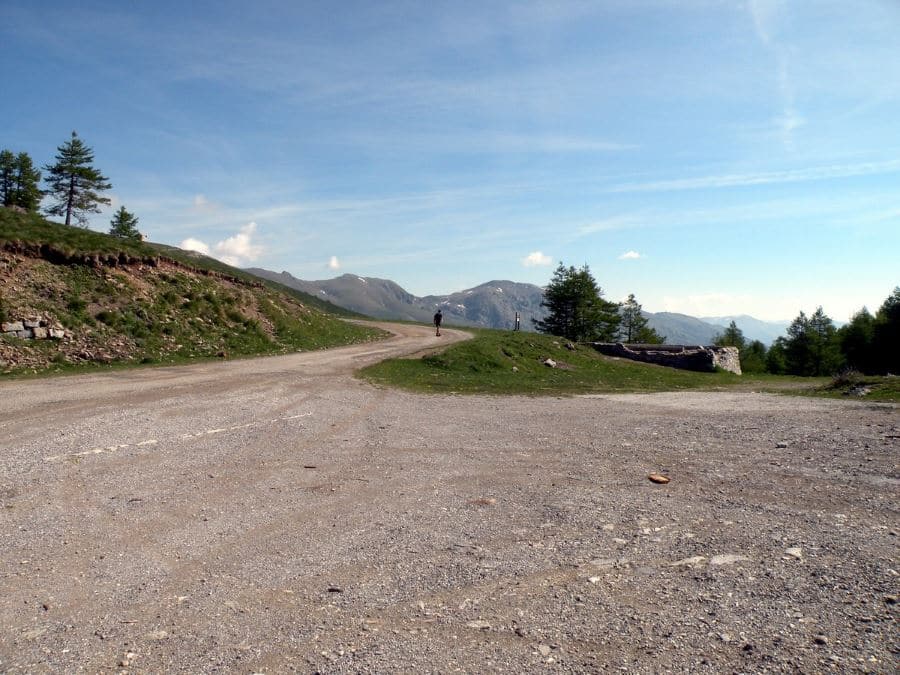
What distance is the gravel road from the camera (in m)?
4.17

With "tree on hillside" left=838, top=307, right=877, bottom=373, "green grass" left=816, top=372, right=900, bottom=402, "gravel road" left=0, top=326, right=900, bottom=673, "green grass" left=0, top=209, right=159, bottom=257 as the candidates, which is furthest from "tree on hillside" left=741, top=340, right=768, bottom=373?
"gravel road" left=0, top=326, right=900, bottom=673

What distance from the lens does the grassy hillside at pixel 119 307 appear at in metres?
21.4

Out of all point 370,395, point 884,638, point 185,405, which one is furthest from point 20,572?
point 370,395

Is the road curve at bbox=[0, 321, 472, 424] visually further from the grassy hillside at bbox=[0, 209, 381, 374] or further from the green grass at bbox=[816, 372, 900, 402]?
the green grass at bbox=[816, 372, 900, 402]

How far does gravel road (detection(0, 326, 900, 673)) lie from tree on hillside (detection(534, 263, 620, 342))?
5656cm

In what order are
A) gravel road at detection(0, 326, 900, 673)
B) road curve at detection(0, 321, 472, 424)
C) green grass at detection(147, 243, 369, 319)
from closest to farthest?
gravel road at detection(0, 326, 900, 673)
road curve at detection(0, 321, 472, 424)
green grass at detection(147, 243, 369, 319)

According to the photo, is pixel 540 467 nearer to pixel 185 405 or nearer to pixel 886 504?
pixel 886 504

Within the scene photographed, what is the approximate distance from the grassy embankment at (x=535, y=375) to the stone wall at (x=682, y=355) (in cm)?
133

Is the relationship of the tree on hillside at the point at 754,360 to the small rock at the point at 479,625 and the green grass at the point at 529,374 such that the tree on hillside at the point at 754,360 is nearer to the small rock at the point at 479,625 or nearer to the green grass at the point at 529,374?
the green grass at the point at 529,374

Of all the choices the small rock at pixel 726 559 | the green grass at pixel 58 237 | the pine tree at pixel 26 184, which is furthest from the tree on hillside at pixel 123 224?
the small rock at pixel 726 559

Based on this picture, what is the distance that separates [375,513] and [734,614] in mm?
4017

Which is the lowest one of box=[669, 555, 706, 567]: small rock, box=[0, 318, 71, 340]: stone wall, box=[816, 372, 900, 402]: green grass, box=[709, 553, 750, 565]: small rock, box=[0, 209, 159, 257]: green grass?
box=[669, 555, 706, 567]: small rock

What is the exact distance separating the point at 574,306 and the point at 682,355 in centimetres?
3330

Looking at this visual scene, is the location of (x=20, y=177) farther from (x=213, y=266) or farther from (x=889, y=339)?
(x=889, y=339)
